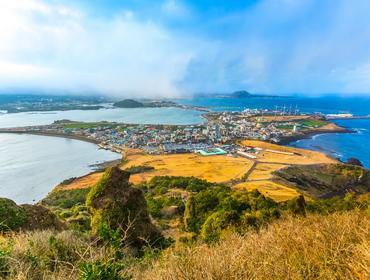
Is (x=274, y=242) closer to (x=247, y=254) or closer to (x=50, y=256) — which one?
(x=247, y=254)

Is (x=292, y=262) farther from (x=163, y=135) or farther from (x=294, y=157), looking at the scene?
(x=163, y=135)

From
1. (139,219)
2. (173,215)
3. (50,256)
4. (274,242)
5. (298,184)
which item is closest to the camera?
(274,242)

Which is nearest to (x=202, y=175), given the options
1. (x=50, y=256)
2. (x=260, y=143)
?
(x=260, y=143)

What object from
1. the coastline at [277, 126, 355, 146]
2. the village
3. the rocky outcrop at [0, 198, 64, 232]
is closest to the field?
the village

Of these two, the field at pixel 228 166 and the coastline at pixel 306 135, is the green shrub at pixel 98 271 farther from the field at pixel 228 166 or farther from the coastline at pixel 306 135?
the coastline at pixel 306 135

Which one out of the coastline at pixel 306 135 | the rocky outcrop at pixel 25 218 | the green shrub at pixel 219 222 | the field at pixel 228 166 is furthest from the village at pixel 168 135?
the rocky outcrop at pixel 25 218

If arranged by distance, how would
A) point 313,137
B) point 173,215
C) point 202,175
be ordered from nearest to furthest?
point 173,215 < point 202,175 < point 313,137

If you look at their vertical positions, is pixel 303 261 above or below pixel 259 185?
above
